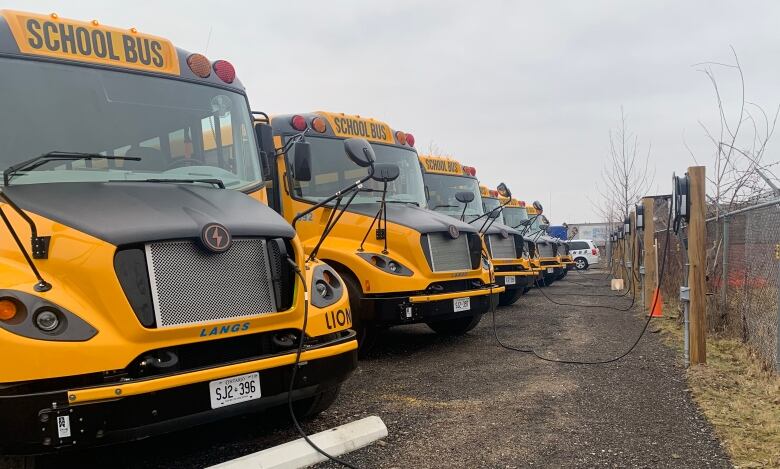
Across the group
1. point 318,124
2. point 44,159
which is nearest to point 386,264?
point 318,124

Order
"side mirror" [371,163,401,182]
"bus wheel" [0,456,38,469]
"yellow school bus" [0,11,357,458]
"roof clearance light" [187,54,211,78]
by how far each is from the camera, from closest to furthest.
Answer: "yellow school bus" [0,11,357,458]
"bus wheel" [0,456,38,469]
"roof clearance light" [187,54,211,78]
"side mirror" [371,163,401,182]

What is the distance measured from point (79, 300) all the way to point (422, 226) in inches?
162

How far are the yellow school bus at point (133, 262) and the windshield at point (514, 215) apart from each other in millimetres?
11988

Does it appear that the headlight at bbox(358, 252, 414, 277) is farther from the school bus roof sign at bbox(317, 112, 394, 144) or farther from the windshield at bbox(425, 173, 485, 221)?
the windshield at bbox(425, 173, 485, 221)

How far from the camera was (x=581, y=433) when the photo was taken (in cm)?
387

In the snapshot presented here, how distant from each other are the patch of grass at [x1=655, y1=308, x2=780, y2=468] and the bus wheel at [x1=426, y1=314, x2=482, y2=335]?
2786 millimetres

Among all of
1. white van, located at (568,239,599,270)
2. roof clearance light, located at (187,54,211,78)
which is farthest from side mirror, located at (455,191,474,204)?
white van, located at (568,239,599,270)

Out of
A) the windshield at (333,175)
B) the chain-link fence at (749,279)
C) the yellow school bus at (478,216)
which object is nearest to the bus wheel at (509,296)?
the yellow school bus at (478,216)

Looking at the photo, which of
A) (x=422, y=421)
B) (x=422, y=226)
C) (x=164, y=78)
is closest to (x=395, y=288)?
(x=422, y=226)

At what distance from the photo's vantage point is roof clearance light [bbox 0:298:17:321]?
2602 mm

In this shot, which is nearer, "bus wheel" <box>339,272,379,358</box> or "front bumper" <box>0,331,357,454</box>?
"front bumper" <box>0,331,357,454</box>

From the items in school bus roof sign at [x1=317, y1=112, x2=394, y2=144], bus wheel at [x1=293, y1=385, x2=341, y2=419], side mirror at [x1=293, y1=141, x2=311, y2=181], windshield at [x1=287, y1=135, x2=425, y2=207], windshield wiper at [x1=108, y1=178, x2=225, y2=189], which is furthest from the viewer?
school bus roof sign at [x1=317, y1=112, x2=394, y2=144]

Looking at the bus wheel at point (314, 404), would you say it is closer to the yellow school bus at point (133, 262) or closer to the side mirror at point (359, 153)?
the yellow school bus at point (133, 262)

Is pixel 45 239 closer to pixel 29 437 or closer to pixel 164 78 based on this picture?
pixel 29 437
